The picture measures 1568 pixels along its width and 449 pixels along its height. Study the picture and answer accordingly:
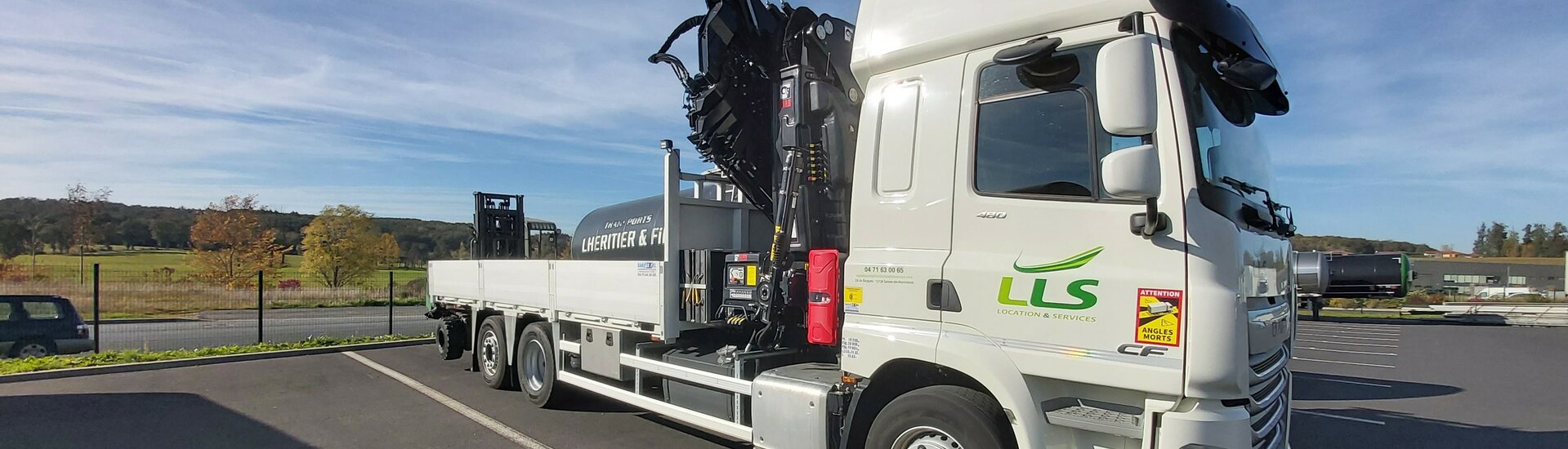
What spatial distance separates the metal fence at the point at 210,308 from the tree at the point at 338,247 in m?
3.91

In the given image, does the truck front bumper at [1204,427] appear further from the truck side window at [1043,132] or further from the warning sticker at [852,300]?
the warning sticker at [852,300]

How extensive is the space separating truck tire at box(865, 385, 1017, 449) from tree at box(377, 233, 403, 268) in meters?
47.4

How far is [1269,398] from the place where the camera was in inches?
140

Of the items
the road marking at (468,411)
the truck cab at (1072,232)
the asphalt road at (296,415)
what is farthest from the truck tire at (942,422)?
the road marking at (468,411)

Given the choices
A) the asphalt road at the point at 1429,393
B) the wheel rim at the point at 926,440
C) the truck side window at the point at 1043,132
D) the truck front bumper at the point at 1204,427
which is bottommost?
the asphalt road at the point at 1429,393

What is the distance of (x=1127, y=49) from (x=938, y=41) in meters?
1.12

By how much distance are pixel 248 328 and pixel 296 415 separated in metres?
15.1

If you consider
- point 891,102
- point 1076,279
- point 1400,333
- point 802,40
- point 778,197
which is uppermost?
point 802,40

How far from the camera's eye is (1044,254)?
3.46 meters

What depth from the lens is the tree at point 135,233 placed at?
2036 inches

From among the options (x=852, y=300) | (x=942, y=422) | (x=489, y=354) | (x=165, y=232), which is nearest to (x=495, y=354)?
(x=489, y=354)

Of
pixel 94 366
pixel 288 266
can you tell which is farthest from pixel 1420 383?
pixel 288 266

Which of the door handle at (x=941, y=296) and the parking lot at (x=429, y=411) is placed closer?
the door handle at (x=941, y=296)

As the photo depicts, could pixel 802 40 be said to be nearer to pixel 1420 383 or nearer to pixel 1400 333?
pixel 1420 383
